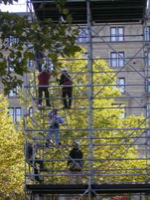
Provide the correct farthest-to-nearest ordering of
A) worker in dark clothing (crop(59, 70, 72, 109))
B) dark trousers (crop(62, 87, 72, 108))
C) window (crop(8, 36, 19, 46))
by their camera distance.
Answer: dark trousers (crop(62, 87, 72, 108)), worker in dark clothing (crop(59, 70, 72, 109)), window (crop(8, 36, 19, 46))

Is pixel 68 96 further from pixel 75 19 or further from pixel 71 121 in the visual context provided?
pixel 71 121

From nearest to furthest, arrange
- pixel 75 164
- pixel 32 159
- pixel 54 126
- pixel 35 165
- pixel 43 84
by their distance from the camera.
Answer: pixel 75 164, pixel 32 159, pixel 43 84, pixel 35 165, pixel 54 126

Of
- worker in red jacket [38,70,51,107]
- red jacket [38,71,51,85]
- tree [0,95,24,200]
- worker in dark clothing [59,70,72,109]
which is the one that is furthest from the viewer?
tree [0,95,24,200]

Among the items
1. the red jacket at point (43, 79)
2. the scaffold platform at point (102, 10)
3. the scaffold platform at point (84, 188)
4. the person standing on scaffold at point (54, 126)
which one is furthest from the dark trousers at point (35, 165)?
the scaffold platform at point (102, 10)

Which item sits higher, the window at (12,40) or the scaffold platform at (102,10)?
the scaffold platform at (102,10)

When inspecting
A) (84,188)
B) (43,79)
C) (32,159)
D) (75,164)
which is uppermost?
(43,79)

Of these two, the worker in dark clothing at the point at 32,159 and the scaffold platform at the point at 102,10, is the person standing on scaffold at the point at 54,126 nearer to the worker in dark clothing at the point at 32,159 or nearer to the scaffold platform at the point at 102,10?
the worker in dark clothing at the point at 32,159

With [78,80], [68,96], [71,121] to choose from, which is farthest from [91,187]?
[78,80]

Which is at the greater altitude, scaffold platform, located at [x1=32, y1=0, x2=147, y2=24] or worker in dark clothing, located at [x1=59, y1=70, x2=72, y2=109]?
scaffold platform, located at [x1=32, y1=0, x2=147, y2=24]

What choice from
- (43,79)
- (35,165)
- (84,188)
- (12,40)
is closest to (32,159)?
(35,165)

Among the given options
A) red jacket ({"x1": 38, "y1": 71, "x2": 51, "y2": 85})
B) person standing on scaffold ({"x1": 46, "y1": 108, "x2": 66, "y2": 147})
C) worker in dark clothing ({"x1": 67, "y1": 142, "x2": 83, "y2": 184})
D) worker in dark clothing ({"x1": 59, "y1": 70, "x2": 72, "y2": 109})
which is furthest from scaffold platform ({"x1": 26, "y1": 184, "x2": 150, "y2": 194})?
red jacket ({"x1": 38, "y1": 71, "x2": 51, "y2": 85})

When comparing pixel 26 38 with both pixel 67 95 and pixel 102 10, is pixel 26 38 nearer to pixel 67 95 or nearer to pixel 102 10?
pixel 67 95

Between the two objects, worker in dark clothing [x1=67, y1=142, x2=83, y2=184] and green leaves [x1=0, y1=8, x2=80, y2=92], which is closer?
green leaves [x1=0, y1=8, x2=80, y2=92]

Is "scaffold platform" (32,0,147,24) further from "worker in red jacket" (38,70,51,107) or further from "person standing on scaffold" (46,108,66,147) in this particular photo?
"person standing on scaffold" (46,108,66,147)
